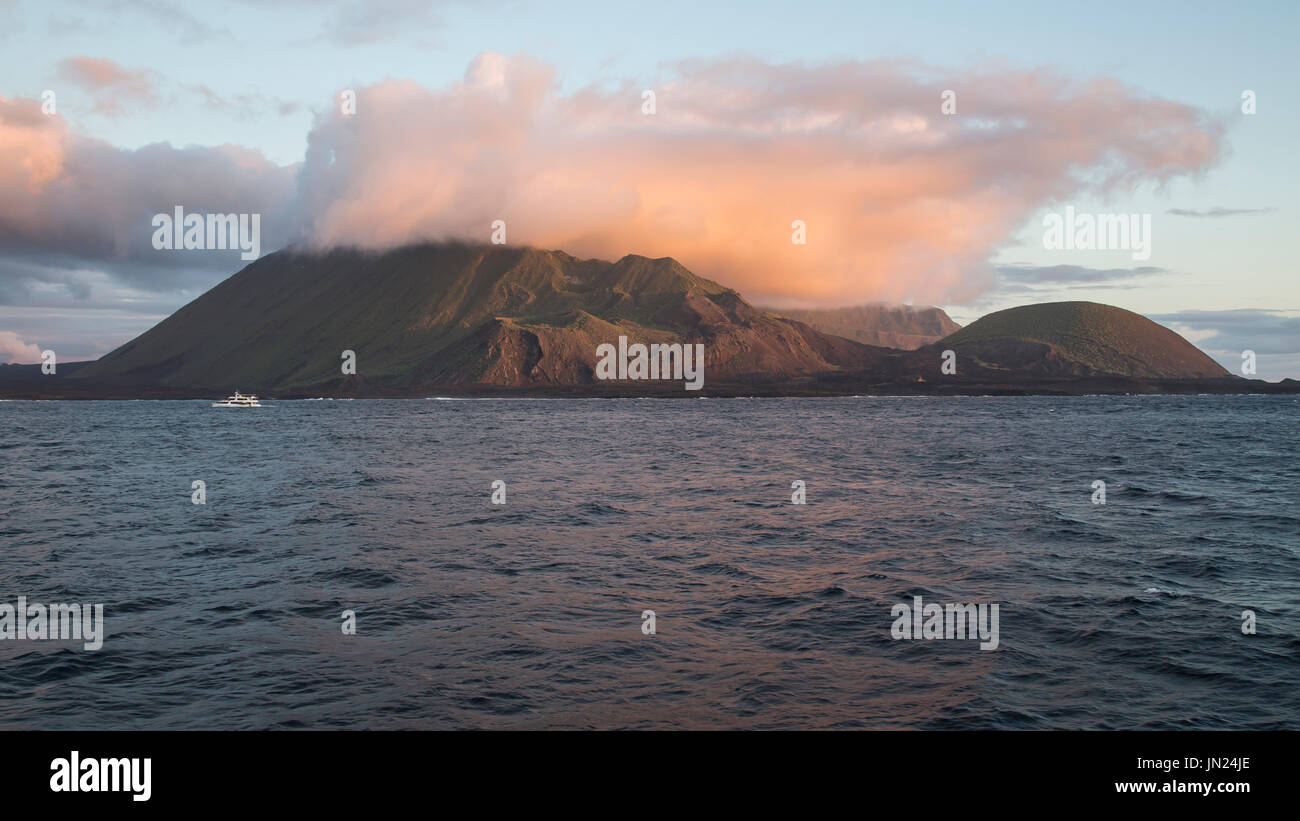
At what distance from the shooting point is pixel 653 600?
24766mm

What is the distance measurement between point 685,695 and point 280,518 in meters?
32.0

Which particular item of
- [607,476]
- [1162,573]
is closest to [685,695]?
[1162,573]

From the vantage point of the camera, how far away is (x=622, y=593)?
84.1 ft

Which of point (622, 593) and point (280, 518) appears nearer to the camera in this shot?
point (622, 593)

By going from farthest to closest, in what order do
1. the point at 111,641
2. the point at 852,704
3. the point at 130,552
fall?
the point at 130,552 → the point at 111,641 → the point at 852,704

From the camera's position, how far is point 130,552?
108 ft

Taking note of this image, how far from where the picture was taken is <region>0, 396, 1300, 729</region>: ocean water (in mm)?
A: 16594

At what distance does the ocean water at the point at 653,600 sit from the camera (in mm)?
16594
